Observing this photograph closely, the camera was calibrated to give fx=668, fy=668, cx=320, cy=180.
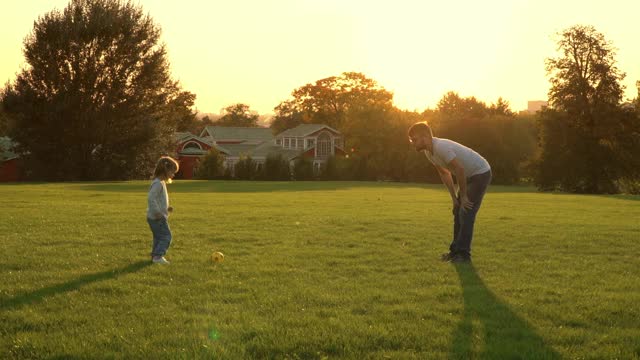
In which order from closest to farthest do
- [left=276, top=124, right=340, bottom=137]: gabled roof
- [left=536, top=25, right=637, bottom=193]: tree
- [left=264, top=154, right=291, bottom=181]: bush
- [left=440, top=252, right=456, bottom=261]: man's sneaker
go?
[left=440, top=252, right=456, bottom=261]: man's sneaker < [left=536, top=25, right=637, bottom=193]: tree < [left=264, top=154, right=291, bottom=181]: bush < [left=276, top=124, right=340, bottom=137]: gabled roof

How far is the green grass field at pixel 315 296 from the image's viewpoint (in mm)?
5781

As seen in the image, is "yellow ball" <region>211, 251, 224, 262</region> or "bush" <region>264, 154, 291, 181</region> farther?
"bush" <region>264, 154, 291, 181</region>

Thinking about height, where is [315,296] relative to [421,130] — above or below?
below

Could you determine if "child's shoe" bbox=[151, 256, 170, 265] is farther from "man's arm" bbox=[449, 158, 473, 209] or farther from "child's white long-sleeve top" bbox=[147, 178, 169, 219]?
"man's arm" bbox=[449, 158, 473, 209]

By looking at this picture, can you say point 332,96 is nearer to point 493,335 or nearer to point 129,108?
point 129,108

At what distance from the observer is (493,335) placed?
20.3 ft

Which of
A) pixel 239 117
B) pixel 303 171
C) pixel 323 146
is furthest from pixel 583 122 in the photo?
pixel 239 117

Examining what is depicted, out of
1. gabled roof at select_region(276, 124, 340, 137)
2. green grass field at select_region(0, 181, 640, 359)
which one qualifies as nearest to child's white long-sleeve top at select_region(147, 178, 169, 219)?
green grass field at select_region(0, 181, 640, 359)

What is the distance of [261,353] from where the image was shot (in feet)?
18.4

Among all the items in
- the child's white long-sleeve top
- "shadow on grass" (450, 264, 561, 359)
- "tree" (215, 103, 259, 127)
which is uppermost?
"tree" (215, 103, 259, 127)

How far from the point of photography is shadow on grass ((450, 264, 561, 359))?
5.59 metres

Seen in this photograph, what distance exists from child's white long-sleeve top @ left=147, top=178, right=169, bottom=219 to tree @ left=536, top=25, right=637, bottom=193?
51762mm

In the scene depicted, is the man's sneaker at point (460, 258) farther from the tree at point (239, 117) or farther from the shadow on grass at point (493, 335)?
the tree at point (239, 117)

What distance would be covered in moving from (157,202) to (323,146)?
8783 cm
